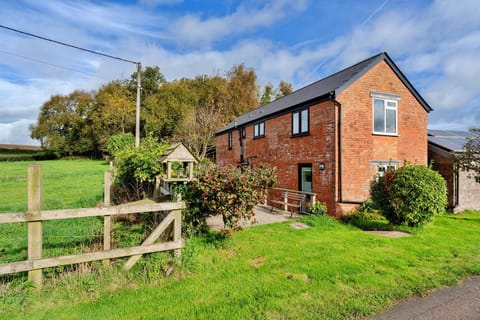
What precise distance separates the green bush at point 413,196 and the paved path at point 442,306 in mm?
4068

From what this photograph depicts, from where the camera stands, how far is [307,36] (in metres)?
16.8

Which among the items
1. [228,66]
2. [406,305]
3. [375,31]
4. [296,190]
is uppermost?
[228,66]

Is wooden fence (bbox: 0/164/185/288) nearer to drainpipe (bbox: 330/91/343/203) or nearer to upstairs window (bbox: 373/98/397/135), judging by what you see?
drainpipe (bbox: 330/91/343/203)

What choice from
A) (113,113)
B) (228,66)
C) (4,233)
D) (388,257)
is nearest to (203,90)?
(228,66)

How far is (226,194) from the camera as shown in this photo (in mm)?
5871

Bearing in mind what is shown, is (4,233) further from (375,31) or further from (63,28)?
(375,31)

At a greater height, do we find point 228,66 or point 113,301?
point 228,66

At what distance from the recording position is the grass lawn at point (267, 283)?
3.73m

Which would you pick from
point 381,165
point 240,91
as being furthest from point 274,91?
point 381,165

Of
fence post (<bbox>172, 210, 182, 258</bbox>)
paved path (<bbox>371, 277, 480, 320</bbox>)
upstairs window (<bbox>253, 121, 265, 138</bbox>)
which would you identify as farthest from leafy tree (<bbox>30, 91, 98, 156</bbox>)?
paved path (<bbox>371, 277, 480, 320</bbox>)

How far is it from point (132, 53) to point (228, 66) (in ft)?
94.2

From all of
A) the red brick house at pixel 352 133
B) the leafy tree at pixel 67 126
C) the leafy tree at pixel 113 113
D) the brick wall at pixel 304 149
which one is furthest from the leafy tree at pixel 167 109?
the red brick house at pixel 352 133

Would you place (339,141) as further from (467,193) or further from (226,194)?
(467,193)

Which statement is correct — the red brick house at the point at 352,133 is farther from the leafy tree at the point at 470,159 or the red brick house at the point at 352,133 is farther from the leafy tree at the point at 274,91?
the leafy tree at the point at 274,91
